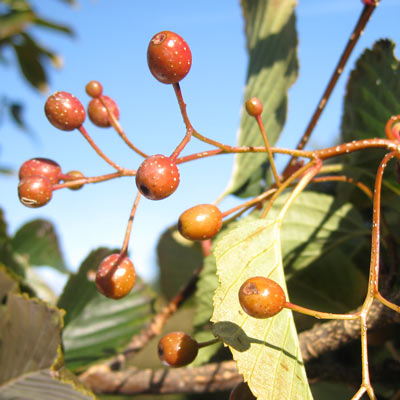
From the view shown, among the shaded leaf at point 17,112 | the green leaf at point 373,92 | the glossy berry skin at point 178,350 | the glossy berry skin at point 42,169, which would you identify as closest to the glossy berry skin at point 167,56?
the glossy berry skin at point 42,169

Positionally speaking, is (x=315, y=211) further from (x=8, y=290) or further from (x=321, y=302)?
(x=8, y=290)

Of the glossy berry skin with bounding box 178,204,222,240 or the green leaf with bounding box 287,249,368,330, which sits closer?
the glossy berry skin with bounding box 178,204,222,240

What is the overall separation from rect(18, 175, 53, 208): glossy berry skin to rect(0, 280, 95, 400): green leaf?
18 cm

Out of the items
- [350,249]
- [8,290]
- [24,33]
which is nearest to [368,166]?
[350,249]

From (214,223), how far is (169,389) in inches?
19.8

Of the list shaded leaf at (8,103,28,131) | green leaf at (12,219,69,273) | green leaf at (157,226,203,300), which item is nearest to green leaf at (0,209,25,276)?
green leaf at (12,219,69,273)

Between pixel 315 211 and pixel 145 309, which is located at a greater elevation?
pixel 315 211

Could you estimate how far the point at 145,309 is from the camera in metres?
1.27

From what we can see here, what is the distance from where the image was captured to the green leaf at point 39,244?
1470mm

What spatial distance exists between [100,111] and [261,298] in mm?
461

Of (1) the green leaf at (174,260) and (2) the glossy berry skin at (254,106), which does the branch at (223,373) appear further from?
(1) the green leaf at (174,260)

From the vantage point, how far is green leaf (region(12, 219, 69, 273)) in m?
1.47

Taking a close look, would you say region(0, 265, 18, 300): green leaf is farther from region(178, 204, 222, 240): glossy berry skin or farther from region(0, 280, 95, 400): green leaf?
region(178, 204, 222, 240): glossy berry skin

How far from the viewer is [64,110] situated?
715 mm
